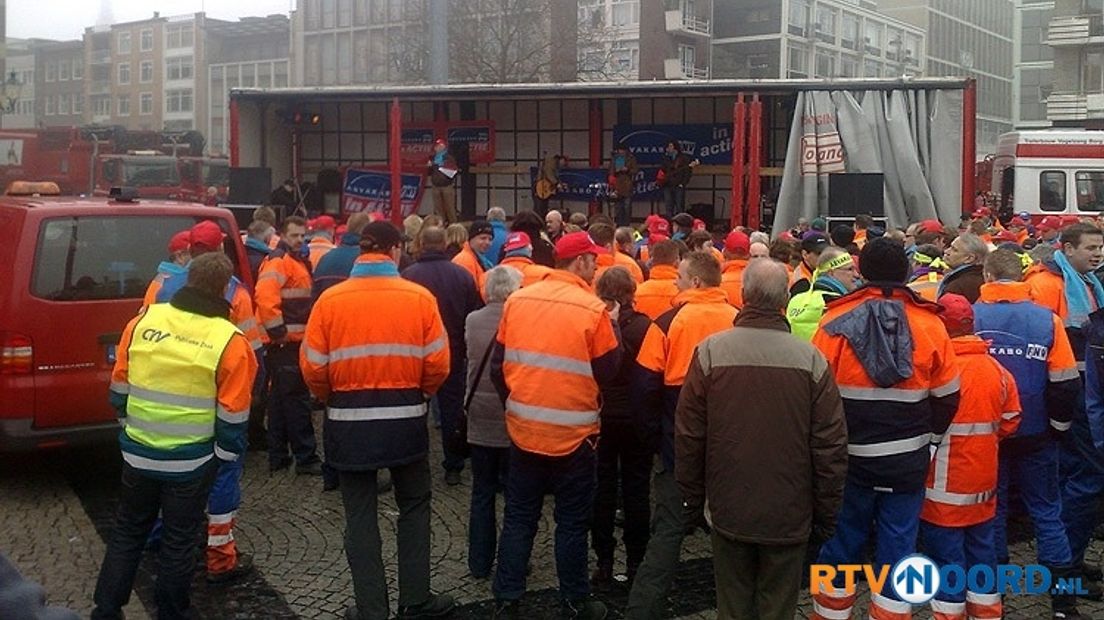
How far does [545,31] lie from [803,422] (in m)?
44.0

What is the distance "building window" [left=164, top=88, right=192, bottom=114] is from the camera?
95500mm

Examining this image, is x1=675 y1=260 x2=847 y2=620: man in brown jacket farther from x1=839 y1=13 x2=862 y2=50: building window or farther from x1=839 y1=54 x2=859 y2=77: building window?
x1=839 y1=13 x2=862 y2=50: building window

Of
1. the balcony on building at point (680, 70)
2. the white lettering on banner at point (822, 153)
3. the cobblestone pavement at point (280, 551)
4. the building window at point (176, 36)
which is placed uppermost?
the building window at point (176, 36)

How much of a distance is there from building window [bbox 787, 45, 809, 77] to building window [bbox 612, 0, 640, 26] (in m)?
13.3

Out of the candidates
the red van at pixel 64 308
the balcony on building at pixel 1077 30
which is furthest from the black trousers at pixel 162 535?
the balcony on building at pixel 1077 30

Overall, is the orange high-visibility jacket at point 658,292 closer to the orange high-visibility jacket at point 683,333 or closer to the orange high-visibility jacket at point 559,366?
the orange high-visibility jacket at point 683,333

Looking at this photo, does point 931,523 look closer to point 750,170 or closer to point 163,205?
point 163,205

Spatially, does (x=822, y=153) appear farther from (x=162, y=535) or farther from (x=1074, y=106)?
(x=1074, y=106)

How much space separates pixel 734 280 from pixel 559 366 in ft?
9.06

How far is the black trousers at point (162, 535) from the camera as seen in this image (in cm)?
485

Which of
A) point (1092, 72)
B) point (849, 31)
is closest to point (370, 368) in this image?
point (1092, 72)

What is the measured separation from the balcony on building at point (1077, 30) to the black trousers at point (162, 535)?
52800mm

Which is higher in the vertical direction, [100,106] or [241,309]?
[100,106]

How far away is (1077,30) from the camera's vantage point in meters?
49.7
